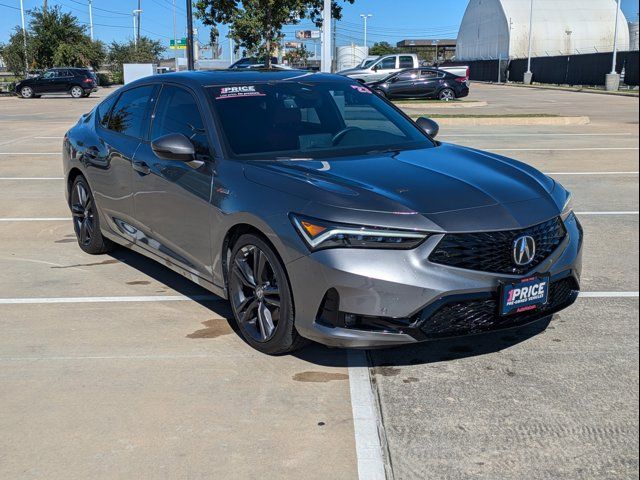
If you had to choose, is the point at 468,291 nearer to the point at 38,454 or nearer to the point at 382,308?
the point at 382,308

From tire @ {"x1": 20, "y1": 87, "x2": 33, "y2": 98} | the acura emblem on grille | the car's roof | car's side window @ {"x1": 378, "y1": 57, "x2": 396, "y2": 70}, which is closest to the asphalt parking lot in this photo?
the acura emblem on grille

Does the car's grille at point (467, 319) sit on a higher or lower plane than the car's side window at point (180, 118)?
lower

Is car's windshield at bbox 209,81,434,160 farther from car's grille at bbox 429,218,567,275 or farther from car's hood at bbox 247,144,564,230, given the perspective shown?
car's grille at bbox 429,218,567,275

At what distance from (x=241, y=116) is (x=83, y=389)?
2.09m

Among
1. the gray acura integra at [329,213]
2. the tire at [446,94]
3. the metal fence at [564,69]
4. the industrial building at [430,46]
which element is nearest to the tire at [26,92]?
the tire at [446,94]

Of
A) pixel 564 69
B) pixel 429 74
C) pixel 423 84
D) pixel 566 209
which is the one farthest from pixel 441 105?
pixel 564 69

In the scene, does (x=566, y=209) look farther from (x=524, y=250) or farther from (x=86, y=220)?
(x=86, y=220)

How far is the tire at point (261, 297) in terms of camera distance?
4.14m

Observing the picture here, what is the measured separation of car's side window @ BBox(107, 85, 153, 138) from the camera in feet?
19.1

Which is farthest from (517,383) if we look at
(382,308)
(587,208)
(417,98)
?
(417,98)

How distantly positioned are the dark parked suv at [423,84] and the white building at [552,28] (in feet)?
165

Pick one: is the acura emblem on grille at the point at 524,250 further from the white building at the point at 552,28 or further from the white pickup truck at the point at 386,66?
the white building at the point at 552,28

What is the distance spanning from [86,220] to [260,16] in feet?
85.2

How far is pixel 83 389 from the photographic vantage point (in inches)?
158
